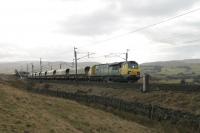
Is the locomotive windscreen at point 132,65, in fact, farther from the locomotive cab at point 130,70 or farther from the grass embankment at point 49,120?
the grass embankment at point 49,120

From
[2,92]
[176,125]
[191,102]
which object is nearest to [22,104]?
[2,92]

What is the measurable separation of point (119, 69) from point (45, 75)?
5809cm

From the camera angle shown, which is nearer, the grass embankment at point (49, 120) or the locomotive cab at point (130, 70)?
the grass embankment at point (49, 120)

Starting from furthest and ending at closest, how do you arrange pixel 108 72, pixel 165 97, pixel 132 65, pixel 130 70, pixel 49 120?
pixel 108 72, pixel 132 65, pixel 130 70, pixel 165 97, pixel 49 120

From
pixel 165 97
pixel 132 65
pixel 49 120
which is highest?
pixel 132 65

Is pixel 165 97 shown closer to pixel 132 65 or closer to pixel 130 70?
pixel 130 70

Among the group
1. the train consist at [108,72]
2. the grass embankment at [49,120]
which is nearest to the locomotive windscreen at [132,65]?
the train consist at [108,72]

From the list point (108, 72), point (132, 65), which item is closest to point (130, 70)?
point (132, 65)

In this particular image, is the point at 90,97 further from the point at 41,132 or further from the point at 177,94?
the point at 41,132

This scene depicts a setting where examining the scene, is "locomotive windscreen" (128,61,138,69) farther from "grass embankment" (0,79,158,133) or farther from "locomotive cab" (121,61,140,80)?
"grass embankment" (0,79,158,133)

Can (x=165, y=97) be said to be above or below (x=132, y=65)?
below

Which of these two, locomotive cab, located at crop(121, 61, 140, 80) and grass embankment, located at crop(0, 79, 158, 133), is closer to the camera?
grass embankment, located at crop(0, 79, 158, 133)

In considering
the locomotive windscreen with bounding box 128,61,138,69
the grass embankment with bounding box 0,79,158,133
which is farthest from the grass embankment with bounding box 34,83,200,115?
the locomotive windscreen with bounding box 128,61,138,69

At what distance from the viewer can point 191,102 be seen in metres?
29.4
